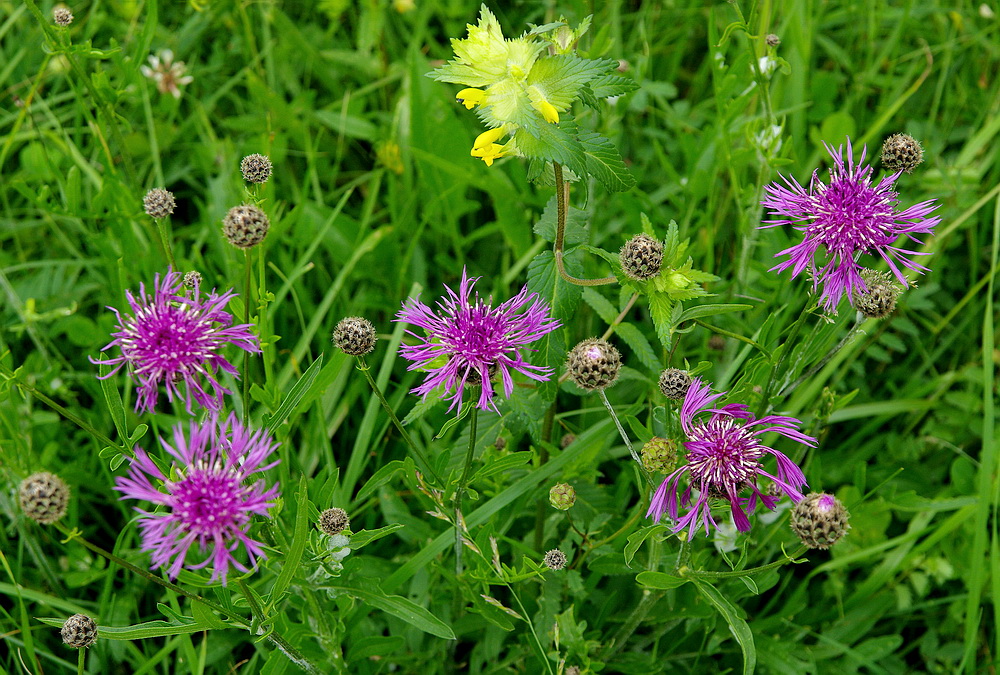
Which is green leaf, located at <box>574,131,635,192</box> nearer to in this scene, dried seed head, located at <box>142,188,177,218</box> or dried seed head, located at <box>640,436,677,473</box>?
dried seed head, located at <box>640,436,677,473</box>

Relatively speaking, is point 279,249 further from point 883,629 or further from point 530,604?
point 883,629

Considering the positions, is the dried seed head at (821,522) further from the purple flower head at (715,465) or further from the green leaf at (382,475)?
the green leaf at (382,475)

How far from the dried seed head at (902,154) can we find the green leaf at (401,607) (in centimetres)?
163

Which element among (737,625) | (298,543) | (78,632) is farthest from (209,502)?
(737,625)

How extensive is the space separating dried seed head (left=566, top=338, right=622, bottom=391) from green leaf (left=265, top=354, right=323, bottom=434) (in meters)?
0.60

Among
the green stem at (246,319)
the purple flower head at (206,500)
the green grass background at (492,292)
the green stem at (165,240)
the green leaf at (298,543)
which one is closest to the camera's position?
the purple flower head at (206,500)

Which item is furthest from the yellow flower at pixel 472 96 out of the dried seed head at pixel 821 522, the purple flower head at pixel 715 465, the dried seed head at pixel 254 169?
the dried seed head at pixel 821 522

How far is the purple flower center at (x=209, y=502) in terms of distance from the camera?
4.95ft

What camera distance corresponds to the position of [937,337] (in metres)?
3.40

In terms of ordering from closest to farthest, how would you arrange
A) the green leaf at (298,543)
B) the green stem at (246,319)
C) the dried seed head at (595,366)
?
the green leaf at (298,543)
the dried seed head at (595,366)
the green stem at (246,319)

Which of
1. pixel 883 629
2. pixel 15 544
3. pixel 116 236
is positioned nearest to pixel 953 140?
pixel 883 629

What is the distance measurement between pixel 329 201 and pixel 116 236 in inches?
41.0

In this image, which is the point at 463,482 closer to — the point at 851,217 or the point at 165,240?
the point at 165,240

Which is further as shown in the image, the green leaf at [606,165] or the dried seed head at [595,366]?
the green leaf at [606,165]
